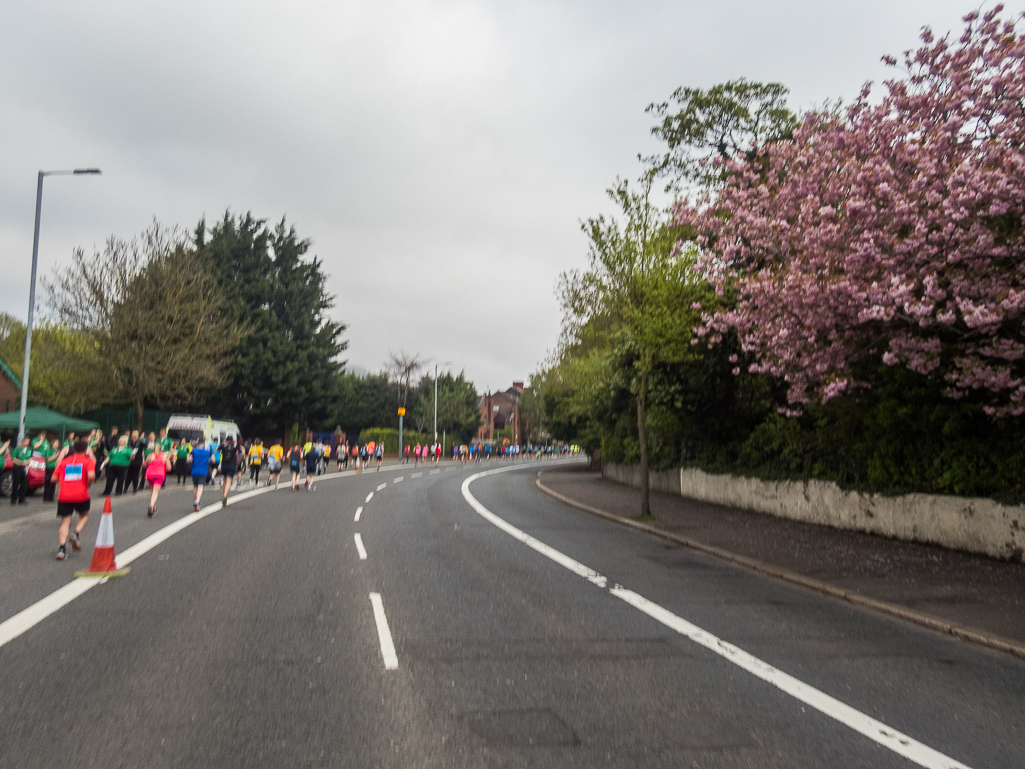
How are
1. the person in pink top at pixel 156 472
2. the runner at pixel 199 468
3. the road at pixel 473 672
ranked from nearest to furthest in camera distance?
the road at pixel 473 672 → the person in pink top at pixel 156 472 → the runner at pixel 199 468

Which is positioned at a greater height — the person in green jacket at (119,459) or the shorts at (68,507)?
the person in green jacket at (119,459)

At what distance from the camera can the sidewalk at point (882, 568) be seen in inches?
326

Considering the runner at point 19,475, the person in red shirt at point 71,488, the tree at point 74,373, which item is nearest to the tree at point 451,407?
the tree at point 74,373

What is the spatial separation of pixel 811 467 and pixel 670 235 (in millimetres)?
6052

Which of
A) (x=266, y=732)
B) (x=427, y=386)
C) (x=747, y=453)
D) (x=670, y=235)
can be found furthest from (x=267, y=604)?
(x=427, y=386)

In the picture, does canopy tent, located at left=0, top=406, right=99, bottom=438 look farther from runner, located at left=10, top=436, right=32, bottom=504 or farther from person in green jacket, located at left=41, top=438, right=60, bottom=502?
runner, located at left=10, top=436, right=32, bottom=504

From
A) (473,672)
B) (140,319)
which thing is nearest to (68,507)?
(473,672)

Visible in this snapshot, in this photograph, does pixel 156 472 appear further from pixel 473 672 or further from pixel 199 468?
pixel 473 672

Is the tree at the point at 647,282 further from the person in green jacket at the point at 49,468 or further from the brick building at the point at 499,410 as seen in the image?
the brick building at the point at 499,410

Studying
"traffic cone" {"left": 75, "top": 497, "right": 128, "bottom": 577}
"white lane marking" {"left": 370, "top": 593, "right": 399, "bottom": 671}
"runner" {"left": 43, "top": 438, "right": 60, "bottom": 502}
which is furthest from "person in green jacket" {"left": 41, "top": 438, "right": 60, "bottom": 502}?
"white lane marking" {"left": 370, "top": 593, "right": 399, "bottom": 671}

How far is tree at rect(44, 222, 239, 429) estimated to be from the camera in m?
35.3

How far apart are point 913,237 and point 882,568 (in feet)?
A: 15.5

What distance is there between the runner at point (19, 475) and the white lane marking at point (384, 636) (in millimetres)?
13729

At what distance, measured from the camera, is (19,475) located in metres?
18.2
